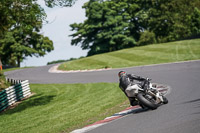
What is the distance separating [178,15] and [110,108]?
55671mm

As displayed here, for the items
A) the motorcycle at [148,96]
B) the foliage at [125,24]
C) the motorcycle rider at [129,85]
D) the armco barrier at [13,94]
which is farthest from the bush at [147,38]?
the motorcycle rider at [129,85]

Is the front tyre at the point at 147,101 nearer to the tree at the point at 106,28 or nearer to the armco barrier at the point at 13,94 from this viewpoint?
the armco barrier at the point at 13,94

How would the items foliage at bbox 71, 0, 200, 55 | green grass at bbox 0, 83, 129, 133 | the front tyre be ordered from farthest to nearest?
foliage at bbox 71, 0, 200, 55
green grass at bbox 0, 83, 129, 133
the front tyre

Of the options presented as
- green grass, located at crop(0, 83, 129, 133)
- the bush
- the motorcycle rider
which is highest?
the bush

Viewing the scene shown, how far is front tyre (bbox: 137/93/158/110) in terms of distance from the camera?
8.51 meters

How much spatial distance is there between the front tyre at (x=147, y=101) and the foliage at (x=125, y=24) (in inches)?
2015

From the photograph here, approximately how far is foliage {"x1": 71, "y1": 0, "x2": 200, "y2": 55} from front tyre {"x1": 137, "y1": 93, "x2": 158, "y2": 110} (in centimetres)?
5119

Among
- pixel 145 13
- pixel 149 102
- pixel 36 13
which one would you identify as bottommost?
pixel 149 102

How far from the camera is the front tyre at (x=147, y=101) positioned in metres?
8.51

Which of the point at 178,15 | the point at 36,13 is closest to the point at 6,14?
the point at 36,13

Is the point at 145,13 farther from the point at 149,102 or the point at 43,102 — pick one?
the point at 149,102

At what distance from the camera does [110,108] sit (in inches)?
444

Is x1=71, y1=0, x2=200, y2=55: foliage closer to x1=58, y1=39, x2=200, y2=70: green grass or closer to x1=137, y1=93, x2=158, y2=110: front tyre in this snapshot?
x1=58, y1=39, x2=200, y2=70: green grass

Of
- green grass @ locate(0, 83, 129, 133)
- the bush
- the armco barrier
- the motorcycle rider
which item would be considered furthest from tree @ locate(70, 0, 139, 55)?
the motorcycle rider
